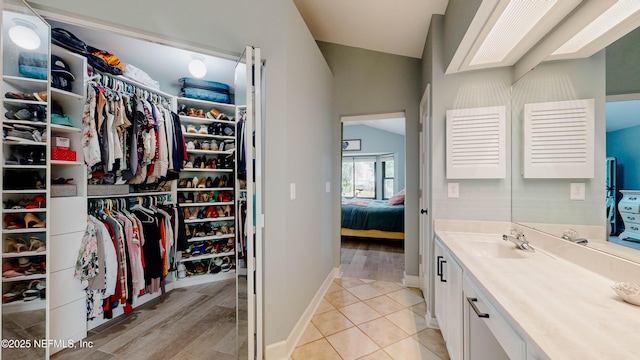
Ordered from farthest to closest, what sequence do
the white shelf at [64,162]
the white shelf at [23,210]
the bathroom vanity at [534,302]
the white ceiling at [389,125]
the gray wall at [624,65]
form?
1. the white ceiling at [389,125]
2. the white shelf at [64,162]
3. the white shelf at [23,210]
4. the gray wall at [624,65]
5. the bathroom vanity at [534,302]

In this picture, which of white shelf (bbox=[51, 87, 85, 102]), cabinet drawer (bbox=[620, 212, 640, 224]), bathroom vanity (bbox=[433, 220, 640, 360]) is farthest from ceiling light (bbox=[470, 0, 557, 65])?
white shelf (bbox=[51, 87, 85, 102])

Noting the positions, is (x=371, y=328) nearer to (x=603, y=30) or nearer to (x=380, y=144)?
(x=603, y=30)

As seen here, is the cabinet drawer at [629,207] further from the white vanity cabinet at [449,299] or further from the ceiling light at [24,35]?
the ceiling light at [24,35]

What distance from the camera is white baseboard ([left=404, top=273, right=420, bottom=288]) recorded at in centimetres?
282

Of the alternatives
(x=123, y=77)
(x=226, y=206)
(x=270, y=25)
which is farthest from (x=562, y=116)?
(x=123, y=77)

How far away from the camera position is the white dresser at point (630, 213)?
3.12ft

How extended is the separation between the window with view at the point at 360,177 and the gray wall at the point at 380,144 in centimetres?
25

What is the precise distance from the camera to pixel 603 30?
1108 mm

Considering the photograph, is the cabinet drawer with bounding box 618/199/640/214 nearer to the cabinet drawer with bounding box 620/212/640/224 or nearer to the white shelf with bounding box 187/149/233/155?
the cabinet drawer with bounding box 620/212/640/224

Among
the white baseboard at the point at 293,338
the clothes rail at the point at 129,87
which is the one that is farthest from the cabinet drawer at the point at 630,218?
the clothes rail at the point at 129,87

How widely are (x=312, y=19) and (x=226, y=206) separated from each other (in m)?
2.48

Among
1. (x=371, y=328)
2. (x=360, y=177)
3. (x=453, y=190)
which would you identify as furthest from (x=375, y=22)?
(x=360, y=177)

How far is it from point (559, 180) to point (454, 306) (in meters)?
1.06

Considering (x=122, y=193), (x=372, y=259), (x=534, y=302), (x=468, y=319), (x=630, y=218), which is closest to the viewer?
(x=534, y=302)
